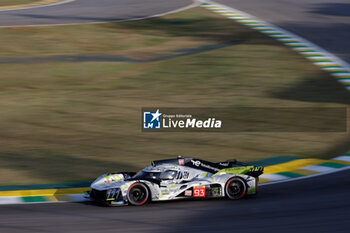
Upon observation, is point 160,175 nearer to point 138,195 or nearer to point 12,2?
point 138,195

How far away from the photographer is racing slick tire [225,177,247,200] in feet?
35.7

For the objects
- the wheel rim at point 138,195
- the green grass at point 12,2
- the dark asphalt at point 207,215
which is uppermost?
the green grass at point 12,2

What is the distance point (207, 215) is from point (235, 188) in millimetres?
1211

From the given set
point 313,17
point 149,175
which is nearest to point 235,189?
point 149,175

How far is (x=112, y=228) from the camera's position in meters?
9.24

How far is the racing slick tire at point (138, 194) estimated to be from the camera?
1062 centimetres

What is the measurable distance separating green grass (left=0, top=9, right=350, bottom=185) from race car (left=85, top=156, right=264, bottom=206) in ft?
7.06

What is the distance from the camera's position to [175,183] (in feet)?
35.6

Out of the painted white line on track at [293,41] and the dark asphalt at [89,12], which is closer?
the painted white line on track at [293,41]

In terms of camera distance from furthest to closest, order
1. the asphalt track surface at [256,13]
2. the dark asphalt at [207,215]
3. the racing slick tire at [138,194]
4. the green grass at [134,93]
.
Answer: the asphalt track surface at [256,13], the green grass at [134,93], the racing slick tire at [138,194], the dark asphalt at [207,215]

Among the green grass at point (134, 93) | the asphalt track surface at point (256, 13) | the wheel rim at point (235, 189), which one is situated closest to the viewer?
the wheel rim at point (235, 189)

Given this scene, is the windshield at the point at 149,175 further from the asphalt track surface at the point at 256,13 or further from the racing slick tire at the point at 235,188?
the asphalt track surface at the point at 256,13

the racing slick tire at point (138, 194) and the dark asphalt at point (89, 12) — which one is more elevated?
the dark asphalt at point (89, 12)

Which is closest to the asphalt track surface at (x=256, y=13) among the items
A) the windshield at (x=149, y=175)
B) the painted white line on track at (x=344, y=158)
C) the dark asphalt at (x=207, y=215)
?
the painted white line on track at (x=344, y=158)
